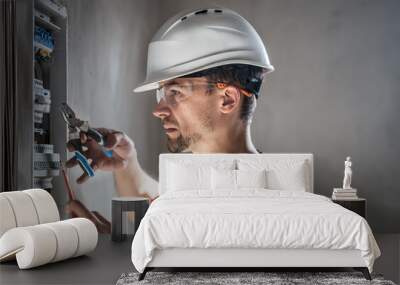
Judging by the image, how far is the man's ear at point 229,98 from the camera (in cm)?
621

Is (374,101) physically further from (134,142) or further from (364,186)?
(134,142)

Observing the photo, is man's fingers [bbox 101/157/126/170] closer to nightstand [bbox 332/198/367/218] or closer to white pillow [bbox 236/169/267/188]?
white pillow [bbox 236/169/267/188]

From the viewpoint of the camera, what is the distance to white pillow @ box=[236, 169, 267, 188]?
225 inches

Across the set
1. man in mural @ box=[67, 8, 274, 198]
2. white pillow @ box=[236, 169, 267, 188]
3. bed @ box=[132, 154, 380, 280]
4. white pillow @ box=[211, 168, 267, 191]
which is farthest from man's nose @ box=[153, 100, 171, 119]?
bed @ box=[132, 154, 380, 280]

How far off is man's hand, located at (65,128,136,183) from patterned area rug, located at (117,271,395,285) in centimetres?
224

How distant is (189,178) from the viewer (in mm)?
5879

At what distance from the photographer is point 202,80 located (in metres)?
6.19

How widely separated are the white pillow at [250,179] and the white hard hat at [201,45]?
1196mm

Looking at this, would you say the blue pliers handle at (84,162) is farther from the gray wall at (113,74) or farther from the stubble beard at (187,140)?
the stubble beard at (187,140)

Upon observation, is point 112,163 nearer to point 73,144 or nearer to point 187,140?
point 73,144

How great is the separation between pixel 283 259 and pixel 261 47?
2.82m

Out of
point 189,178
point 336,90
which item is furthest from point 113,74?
point 336,90

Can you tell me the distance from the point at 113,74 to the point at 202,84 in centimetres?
102

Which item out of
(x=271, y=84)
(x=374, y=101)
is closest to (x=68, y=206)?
(x=271, y=84)
